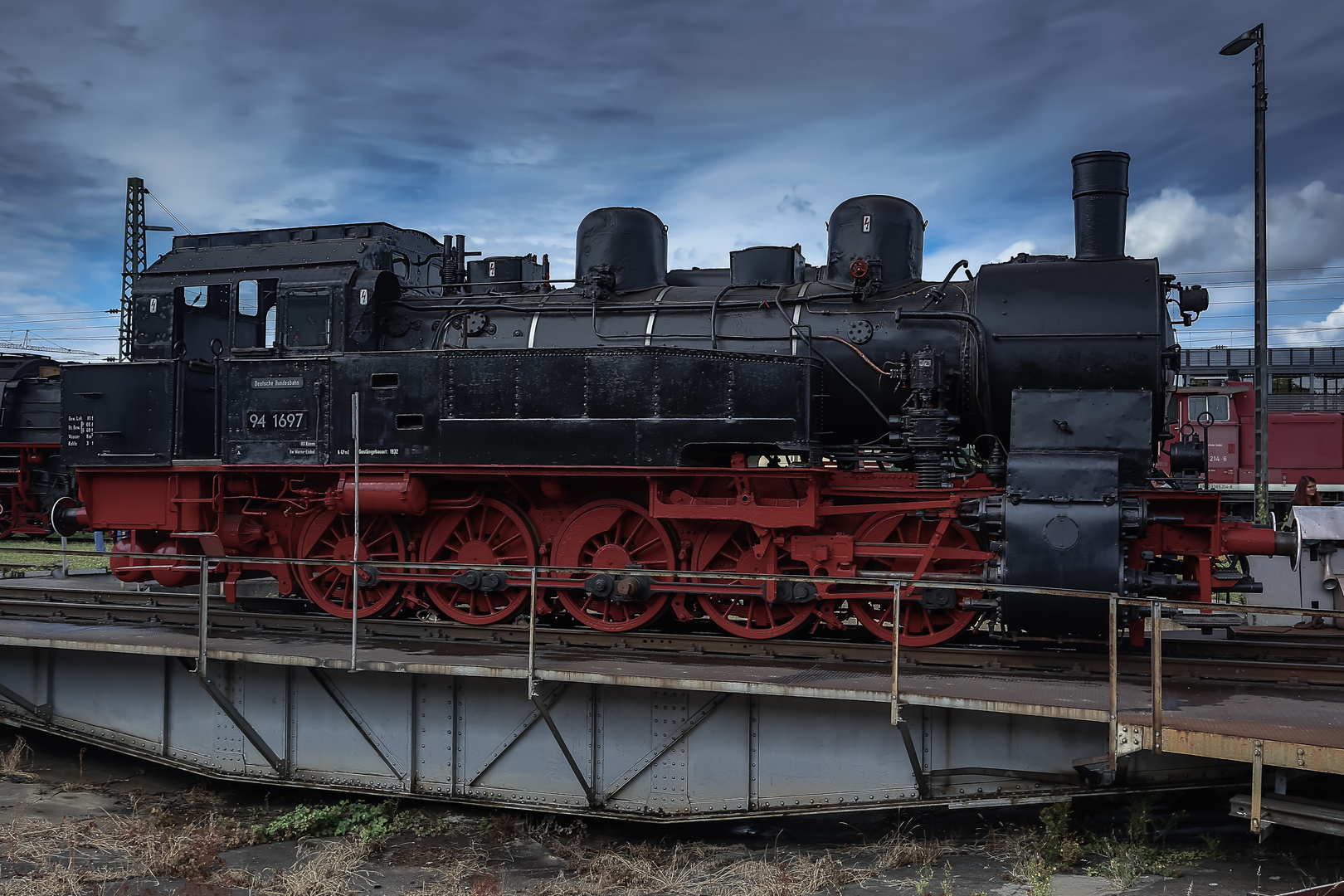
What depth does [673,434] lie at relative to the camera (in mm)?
8445

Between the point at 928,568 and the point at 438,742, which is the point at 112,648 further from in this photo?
the point at 928,568

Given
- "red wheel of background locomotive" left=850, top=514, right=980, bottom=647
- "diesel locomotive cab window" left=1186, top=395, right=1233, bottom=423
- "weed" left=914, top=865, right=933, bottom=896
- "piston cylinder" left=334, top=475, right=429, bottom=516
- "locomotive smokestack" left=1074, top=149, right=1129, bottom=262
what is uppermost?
"locomotive smokestack" left=1074, top=149, right=1129, bottom=262

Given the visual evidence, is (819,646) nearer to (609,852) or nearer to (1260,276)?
(609,852)

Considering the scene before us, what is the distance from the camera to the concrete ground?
6.64 m

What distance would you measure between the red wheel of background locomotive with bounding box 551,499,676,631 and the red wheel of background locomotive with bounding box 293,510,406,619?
1.67 m

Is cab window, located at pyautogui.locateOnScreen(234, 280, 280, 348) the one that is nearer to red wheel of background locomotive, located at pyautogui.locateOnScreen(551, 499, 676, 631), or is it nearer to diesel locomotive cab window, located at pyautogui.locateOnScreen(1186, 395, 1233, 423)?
red wheel of background locomotive, located at pyautogui.locateOnScreen(551, 499, 676, 631)

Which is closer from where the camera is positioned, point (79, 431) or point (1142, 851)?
point (1142, 851)

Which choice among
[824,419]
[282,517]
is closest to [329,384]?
[282,517]

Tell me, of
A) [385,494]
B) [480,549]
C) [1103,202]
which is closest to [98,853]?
[385,494]

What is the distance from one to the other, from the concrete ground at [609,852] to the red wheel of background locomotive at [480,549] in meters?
1.81

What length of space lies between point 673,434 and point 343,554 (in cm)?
363

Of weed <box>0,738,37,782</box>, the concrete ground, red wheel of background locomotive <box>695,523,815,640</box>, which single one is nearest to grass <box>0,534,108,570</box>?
weed <box>0,738,37,782</box>

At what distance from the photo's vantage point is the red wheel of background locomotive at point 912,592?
26.2 ft

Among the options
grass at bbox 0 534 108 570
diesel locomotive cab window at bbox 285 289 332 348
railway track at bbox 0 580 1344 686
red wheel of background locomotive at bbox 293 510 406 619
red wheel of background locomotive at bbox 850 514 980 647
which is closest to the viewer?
railway track at bbox 0 580 1344 686
